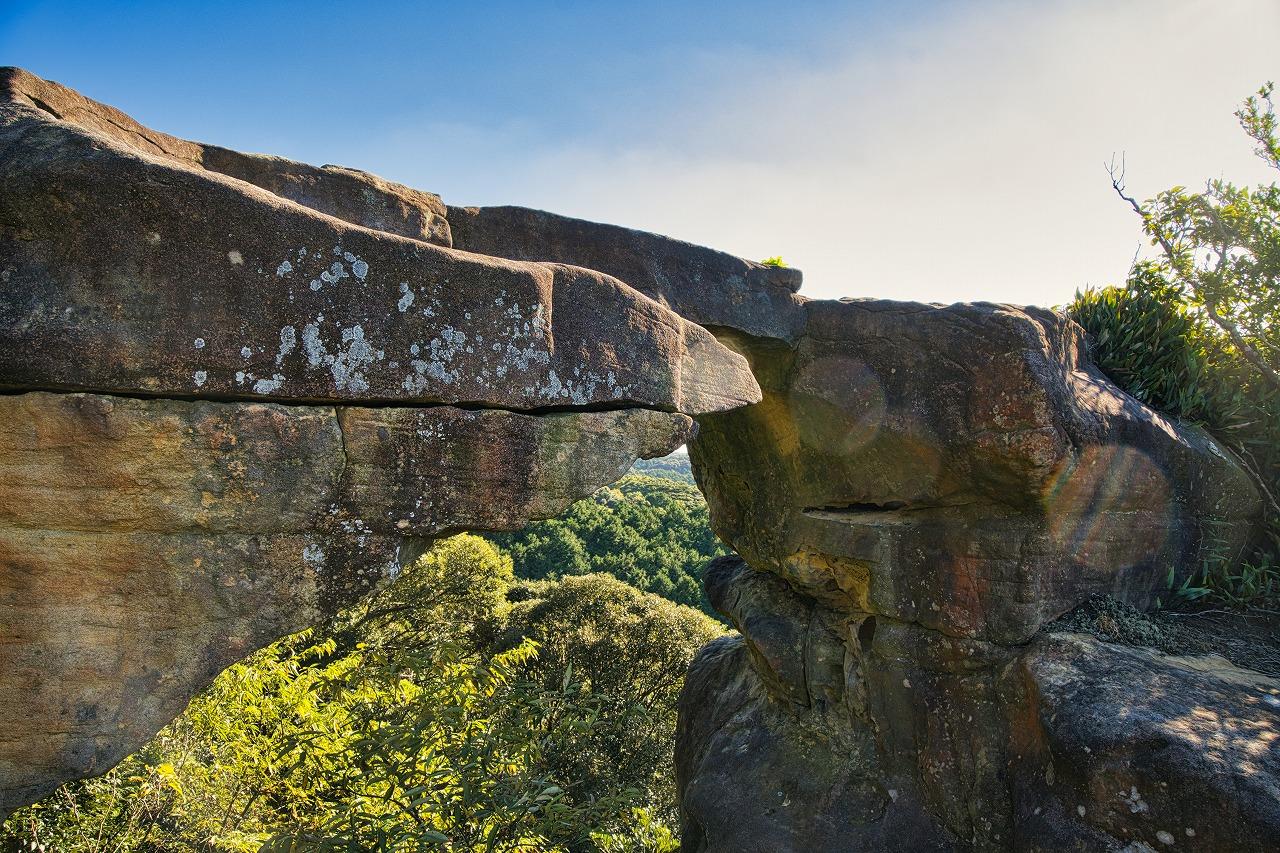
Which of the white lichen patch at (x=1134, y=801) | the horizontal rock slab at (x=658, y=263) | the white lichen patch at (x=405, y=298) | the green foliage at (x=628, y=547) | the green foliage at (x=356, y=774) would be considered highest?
the horizontal rock slab at (x=658, y=263)

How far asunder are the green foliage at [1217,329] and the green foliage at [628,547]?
2290 cm

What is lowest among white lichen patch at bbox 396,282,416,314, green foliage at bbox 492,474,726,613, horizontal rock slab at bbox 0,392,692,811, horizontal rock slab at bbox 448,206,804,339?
green foliage at bbox 492,474,726,613

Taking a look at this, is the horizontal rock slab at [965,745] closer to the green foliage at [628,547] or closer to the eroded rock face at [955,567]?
the eroded rock face at [955,567]

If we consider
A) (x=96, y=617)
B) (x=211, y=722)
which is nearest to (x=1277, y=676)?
(x=96, y=617)

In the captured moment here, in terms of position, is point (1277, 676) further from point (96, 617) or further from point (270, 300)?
point (96, 617)

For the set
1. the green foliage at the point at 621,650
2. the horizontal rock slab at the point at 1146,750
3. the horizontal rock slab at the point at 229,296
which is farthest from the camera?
the green foliage at the point at 621,650

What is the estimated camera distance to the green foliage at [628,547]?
104ft

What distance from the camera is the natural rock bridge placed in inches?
122

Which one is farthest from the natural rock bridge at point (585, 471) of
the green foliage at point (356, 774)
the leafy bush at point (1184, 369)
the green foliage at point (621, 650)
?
the green foliage at point (621, 650)

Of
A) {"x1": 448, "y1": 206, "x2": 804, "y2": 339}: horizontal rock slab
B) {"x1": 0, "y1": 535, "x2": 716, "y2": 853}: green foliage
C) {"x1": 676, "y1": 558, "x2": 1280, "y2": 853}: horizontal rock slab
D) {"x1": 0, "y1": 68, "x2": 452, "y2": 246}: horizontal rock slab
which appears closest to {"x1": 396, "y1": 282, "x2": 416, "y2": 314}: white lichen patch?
{"x1": 0, "y1": 68, "x2": 452, "y2": 246}: horizontal rock slab

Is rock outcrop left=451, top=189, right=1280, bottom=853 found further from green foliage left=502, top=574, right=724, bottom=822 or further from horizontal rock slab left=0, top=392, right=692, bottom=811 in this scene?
green foliage left=502, top=574, right=724, bottom=822

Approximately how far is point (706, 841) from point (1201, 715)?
188 inches

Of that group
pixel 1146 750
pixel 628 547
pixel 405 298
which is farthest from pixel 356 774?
pixel 628 547

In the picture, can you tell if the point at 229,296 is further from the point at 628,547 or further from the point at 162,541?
the point at 628,547
